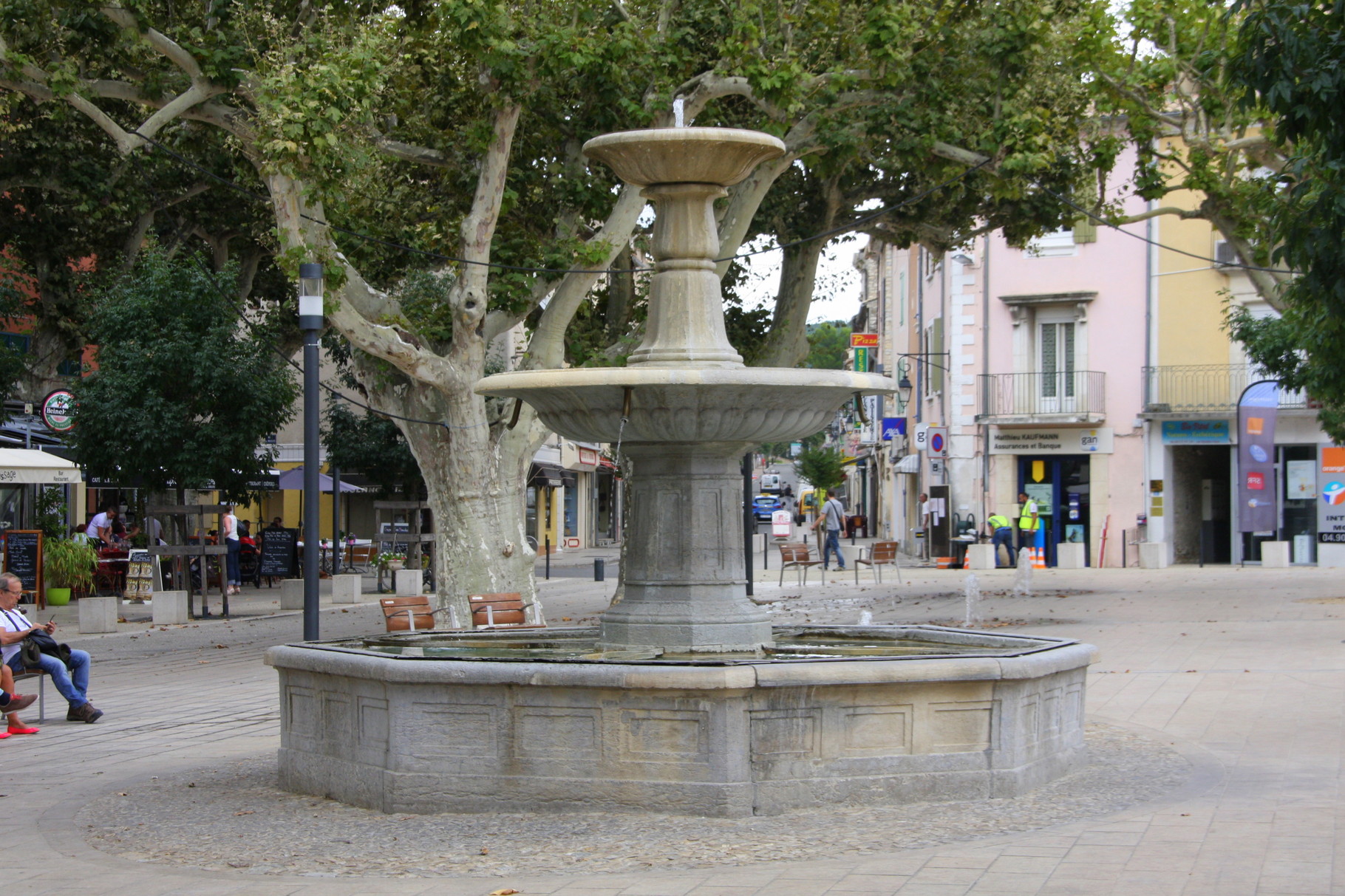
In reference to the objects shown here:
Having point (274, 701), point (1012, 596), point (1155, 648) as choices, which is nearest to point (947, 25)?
point (1155, 648)

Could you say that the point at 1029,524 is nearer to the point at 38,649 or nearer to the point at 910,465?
the point at 910,465

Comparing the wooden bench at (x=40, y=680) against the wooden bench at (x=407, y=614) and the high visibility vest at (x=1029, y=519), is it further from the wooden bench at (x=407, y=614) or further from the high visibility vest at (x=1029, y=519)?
the high visibility vest at (x=1029, y=519)

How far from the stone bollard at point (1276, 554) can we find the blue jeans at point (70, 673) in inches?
1030

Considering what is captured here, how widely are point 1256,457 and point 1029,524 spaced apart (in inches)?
193

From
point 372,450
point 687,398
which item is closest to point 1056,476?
point 372,450

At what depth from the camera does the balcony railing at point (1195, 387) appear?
3425cm

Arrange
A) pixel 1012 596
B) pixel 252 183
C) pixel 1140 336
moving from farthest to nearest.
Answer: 1. pixel 1140 336
2. pixel 1012 596
3. pixel 252 183

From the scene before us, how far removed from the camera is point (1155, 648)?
52.4 feet

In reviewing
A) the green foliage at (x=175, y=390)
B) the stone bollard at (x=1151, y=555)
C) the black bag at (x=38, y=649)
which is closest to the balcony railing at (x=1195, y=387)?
the stone bollard at (x=1151, y=555)

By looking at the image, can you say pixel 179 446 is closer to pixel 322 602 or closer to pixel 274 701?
pixel 322 602

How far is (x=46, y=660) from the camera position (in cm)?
1146

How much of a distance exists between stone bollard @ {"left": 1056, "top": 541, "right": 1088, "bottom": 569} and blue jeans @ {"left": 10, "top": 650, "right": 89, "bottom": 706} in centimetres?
2552

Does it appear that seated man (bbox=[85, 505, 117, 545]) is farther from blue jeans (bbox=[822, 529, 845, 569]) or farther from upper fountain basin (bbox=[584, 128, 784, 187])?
upper fountain basin (bbox=[584, 128, 784, 187])

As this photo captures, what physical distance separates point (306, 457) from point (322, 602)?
12.9 meters
